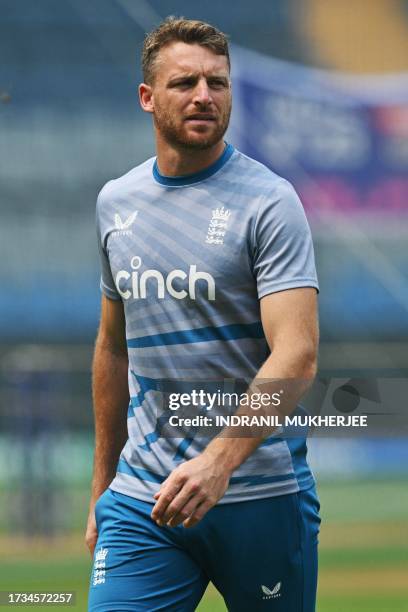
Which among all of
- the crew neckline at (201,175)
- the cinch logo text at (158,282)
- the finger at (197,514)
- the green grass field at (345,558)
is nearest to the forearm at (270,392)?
the finger at (197,514)

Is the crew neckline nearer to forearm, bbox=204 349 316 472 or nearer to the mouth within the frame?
the mouth

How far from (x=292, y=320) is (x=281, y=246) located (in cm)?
18

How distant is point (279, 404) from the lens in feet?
9.96

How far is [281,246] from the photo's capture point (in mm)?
3158

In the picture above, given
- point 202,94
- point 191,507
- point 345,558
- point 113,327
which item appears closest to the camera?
point 191,507

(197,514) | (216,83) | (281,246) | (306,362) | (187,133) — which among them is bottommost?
(197,514)

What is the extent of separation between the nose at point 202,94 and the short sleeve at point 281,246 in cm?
26

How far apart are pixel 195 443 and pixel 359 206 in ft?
23.8

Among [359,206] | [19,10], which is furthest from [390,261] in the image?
[19,10]

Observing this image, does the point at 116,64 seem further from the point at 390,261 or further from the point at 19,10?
the point at 390,261

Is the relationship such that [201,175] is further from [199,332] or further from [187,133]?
[199,332]

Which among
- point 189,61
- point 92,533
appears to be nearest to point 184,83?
point 189,61

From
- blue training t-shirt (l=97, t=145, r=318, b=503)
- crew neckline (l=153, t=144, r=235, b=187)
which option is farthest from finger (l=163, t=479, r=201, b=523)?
crew neckline (l=153, t=144, r=235, b=187)

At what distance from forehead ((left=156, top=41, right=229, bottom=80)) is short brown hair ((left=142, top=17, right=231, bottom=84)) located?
1 centimetres
